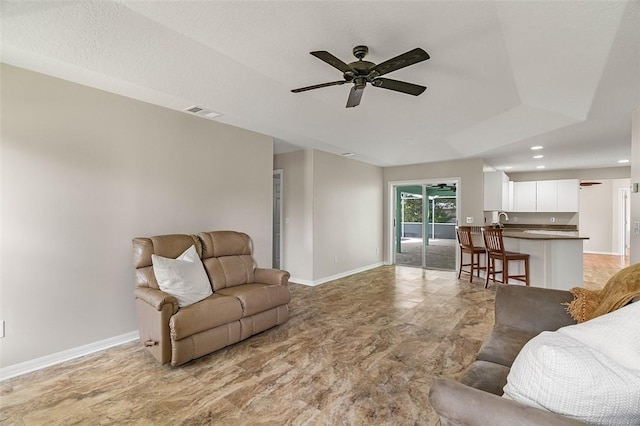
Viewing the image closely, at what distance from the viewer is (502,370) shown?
1.50m

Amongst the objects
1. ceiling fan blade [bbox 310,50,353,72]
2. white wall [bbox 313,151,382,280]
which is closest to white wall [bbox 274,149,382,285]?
white wall [bbox 313,151,382,280]

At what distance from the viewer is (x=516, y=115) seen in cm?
379

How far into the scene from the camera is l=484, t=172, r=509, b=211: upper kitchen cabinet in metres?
6.17

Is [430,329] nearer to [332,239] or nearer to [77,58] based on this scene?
[332,239]

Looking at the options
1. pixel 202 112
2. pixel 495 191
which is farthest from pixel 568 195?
pixel 202 112

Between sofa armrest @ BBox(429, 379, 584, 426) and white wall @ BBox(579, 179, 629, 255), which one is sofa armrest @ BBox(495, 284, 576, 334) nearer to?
sofa armrest @ BBox(429, 379, 584, 426)

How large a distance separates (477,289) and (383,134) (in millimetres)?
3069

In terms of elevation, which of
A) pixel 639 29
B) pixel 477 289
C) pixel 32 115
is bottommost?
pixel 477 289

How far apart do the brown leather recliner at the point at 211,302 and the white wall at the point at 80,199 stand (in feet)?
1.22

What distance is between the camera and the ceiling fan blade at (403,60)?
1.94 metres

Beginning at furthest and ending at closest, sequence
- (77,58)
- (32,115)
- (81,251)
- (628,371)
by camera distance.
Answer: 1. (81,251)
2. (32,115)
3. (77,58)
4. (628,371)

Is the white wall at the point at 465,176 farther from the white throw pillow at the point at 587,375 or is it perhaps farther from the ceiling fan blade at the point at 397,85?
the white throw pillow at the point at 587,375

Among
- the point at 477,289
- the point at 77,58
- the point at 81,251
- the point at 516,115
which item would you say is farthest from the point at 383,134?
the point at 81,251

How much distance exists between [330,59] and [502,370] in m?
2.12
